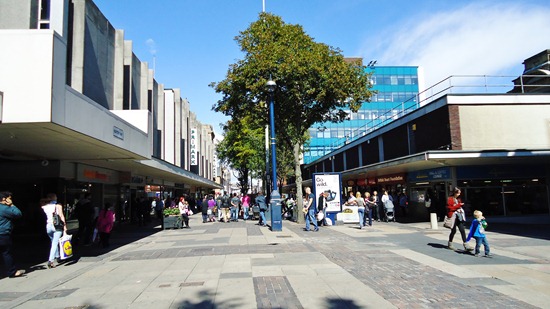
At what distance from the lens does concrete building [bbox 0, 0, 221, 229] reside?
738 cm

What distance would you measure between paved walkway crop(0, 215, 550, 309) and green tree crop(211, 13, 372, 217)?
30.0 ft

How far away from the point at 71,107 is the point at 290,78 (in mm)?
11818

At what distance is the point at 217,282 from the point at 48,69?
4971 mm

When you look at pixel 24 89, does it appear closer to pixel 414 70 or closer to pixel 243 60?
pixel 243 60

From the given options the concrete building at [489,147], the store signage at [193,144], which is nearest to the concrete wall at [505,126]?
the concrete building at [489,147]

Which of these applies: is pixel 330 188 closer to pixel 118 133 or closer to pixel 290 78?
pixel 290 78

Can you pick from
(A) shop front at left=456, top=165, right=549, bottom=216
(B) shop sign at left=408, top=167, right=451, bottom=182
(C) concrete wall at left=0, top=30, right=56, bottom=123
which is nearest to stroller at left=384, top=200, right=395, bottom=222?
(B) shop sign at left=408, top=167, right=451, bottom=182

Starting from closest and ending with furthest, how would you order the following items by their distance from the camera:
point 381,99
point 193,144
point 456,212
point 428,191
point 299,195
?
point 456,212, point 299,195, point 428,191, point 193,144, point 381,99

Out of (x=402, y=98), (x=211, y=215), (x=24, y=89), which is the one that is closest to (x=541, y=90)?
(x=211, y=215)

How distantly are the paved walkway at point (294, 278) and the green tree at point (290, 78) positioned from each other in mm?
9159

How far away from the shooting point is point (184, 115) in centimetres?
3806

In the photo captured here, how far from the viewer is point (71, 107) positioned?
8141mm

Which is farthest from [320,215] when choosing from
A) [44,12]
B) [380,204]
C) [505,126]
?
[44,12]

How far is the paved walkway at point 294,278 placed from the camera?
19.2 ft
